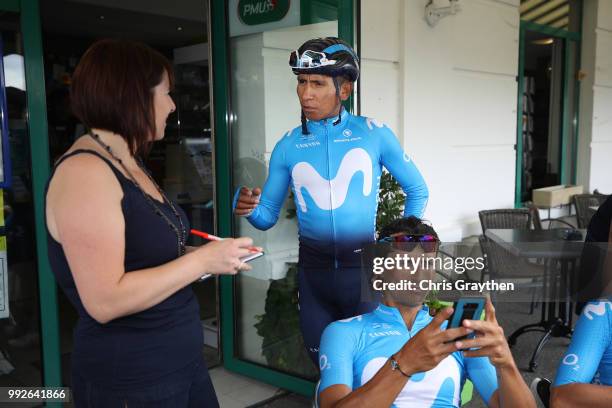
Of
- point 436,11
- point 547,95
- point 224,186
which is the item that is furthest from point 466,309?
point 547,95

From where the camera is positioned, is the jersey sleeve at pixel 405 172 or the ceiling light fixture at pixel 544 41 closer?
the jersey sleeve at pixel 405 172

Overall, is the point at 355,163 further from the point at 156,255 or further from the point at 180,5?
the point at 180,5

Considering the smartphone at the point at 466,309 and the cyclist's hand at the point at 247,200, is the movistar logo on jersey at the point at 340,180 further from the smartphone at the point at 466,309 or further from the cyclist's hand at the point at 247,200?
the smartphone at the point at 466,309

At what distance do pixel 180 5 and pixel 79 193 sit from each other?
17.6ft

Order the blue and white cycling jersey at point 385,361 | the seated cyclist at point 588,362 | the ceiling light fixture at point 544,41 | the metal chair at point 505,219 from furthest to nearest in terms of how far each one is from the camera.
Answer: the ceiling light fixture at point 544,41
the metal chair at point 505,219
the blue and white cycling jersey at point 385,361
the seated cyclist at point 588,362

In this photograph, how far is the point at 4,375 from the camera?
9.54ft

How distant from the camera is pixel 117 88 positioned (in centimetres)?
123

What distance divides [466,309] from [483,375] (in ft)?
1.80

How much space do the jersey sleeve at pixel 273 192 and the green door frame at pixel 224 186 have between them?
Answer: 1028 mm

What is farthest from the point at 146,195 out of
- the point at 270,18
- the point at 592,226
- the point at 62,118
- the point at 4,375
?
the point at 62,118

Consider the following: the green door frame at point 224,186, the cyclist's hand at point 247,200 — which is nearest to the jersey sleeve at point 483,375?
the cyclist's hand at point 247,200

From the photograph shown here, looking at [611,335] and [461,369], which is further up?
[611,335]

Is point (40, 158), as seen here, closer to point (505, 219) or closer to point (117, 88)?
point (117, 88)

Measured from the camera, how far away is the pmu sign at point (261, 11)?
2.99m
